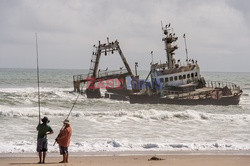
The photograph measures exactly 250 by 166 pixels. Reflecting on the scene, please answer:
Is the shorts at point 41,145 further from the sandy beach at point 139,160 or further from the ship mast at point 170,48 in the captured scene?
the ship mast at point 170,48

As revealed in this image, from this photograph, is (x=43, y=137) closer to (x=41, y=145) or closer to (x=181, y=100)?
(x=41, y=145)

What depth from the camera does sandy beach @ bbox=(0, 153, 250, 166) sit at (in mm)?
9930

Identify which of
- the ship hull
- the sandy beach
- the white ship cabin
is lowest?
A: the sandy beach

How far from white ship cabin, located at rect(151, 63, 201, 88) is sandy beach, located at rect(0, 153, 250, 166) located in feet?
78.0

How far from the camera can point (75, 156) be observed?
11172 mm

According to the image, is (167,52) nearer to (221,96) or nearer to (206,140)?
(221,96)

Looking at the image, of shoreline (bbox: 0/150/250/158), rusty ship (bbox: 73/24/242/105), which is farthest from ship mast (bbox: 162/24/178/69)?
shoreline (bbox: 0/150/250/158)

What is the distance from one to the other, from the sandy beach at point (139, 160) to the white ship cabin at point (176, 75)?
78.0 feet

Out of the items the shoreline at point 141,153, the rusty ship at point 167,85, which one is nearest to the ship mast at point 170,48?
the rusty ship at point 167,85

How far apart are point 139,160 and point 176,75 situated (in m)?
25.6

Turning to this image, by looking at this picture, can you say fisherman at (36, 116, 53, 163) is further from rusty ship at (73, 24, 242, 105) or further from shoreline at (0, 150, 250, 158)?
rusty ship at (73, 24, 242, 105)

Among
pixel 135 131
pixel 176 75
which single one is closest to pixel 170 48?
pixel 176 75

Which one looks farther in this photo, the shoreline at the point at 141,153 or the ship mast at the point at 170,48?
the ship mast at the point at 170,48

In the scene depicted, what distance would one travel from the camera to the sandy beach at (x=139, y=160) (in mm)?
9930
